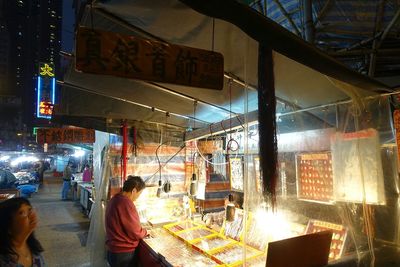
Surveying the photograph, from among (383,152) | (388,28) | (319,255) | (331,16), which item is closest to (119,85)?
(319,255)

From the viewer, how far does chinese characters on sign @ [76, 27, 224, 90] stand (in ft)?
7.10

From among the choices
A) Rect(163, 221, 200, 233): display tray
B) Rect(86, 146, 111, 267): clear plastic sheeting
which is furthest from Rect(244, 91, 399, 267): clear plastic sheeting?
Rect(86, 146, 111, 267): clear plastic sheeting

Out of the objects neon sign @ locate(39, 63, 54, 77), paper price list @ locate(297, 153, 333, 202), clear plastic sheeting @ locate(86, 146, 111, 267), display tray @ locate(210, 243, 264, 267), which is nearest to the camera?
display tray @ locate(210, 243, 264, 267)

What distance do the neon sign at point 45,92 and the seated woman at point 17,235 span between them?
18.1m

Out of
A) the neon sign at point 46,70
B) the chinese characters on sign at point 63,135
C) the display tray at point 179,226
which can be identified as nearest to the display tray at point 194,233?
the display tray at point 179,226

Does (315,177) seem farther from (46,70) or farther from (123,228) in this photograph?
(46,70)

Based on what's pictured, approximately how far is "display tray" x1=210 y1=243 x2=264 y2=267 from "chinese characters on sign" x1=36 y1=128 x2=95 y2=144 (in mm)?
7287

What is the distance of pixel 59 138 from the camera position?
10.3 metres

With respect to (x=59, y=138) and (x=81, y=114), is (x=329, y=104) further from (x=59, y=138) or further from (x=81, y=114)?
(x=59, y=138)

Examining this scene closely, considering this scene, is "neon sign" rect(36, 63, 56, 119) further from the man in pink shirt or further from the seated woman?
the seated woman

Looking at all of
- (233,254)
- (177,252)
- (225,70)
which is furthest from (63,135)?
(225,70)

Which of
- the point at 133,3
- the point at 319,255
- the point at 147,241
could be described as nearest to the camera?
the point at 133,3

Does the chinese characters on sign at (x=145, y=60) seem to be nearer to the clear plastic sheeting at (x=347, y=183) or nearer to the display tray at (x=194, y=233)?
the clear plastic sheeting at (x=347, y=183)

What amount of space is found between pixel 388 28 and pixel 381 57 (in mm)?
869
